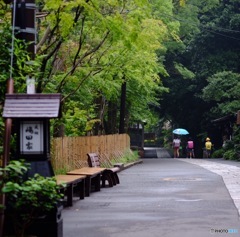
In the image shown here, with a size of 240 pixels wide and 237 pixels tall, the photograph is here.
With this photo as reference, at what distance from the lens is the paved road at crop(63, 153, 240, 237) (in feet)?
37.7

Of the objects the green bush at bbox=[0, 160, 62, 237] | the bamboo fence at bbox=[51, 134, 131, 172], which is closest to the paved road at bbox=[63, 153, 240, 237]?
→ the green bush at bbox=[0, 160, 62, 237]

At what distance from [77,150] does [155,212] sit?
12.3 metres

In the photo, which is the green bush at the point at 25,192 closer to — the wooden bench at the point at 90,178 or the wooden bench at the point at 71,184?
the wooden bench at the point at 71,184

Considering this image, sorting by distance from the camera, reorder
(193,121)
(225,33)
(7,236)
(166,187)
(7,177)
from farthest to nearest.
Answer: (193,121)
(225,33)
(166,187)
(7,236)
(7,177)

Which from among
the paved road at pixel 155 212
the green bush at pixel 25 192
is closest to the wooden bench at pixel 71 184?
the paved road at pixel 155 212

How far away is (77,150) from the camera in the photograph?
26.2 meters

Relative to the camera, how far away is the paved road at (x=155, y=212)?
1150 cm

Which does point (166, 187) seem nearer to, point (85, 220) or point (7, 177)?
point (85, 220)

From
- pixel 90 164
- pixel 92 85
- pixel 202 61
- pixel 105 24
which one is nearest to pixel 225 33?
pixel 202 61

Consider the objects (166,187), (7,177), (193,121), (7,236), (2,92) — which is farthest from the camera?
(193,121)

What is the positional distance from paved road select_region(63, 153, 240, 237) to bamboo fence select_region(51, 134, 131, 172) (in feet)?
8.89

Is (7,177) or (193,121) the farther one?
(193,121)

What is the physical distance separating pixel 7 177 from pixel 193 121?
53895 millimetres

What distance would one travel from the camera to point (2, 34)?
35.2 feet
